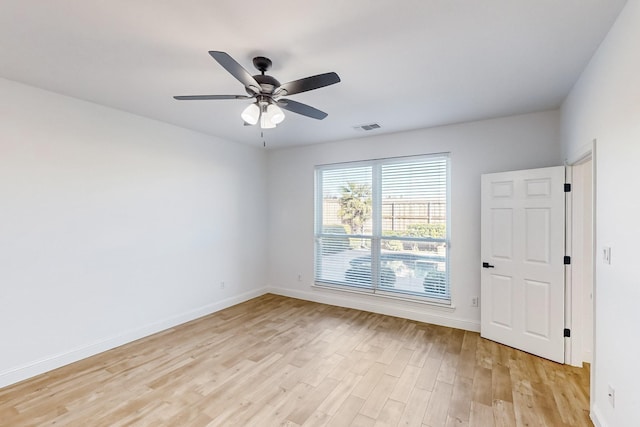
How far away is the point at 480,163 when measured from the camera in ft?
12.3

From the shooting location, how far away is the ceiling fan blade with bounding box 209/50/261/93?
63.8 inches

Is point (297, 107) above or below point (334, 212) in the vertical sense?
above

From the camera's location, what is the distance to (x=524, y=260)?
323 cm

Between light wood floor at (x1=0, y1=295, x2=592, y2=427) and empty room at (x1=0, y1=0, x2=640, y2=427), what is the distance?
2 centimetres

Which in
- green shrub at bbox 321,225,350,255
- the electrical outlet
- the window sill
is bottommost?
the window sill

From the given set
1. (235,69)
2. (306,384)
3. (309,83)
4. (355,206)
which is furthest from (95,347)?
(355,206)

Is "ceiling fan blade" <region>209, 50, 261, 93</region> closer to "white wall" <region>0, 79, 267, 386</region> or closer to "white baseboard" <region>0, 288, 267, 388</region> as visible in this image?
"white wall" <region>0, 79, 267, 386</region>

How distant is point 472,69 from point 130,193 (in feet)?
12.6

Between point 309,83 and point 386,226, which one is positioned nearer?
point 309,83

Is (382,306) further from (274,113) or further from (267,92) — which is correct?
(267,92)

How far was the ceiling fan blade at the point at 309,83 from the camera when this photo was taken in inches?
73.3

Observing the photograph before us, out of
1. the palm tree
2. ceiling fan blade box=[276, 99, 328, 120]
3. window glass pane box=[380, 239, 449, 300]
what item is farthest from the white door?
ceiling fan blade box=[276, 99, 328, 120]

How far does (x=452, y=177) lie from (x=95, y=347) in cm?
473

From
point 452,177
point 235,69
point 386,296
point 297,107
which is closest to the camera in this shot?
point 235,69
